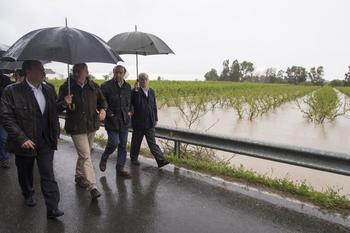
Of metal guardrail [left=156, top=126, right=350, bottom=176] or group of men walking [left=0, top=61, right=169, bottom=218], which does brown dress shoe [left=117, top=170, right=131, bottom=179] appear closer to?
group of men walking [left=0, top=61, right=169, bottom=218]

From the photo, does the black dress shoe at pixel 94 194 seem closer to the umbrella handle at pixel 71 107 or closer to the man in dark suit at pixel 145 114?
the umbrella handle at pixel 71 107

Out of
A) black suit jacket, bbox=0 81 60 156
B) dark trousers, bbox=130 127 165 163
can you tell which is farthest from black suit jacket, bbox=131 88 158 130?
black suit jacket, bbox=0 81 60 156

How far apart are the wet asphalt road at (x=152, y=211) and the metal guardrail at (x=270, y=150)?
2.59 ft

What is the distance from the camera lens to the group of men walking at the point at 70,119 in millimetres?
4020

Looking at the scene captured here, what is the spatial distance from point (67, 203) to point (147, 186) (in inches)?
46.9

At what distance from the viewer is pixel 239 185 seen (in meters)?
5.41

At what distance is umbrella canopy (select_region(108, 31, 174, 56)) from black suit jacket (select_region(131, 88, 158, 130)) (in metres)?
0.71

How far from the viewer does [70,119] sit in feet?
15.8

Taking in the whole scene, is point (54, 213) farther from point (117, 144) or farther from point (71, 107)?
point (117, 144)

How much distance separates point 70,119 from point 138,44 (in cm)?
201

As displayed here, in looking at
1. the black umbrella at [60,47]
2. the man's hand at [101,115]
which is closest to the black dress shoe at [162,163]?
the man's hand at [101,115]

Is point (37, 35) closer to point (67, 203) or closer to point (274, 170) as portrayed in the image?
point (67, 203)

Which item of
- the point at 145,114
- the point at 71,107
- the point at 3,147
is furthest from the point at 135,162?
the point at 3,147

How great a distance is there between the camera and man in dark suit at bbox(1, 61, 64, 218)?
396 cm
